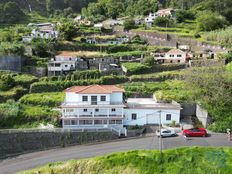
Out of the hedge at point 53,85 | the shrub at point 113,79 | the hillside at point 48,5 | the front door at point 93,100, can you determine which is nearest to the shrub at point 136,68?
the shrub at point 113,79

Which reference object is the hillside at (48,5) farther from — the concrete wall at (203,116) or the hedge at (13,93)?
the concrete wall at (203,116)

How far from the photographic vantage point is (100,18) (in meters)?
72.6

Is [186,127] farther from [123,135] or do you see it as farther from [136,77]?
[136,77]

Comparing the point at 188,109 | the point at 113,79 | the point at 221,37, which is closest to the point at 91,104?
the point at 113,79

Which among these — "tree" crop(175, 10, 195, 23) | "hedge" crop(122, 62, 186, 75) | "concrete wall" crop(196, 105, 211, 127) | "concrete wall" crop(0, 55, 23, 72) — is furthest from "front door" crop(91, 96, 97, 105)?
"tree" crop(175, 10, 195, 23)

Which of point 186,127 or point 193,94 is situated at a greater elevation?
point 193,94

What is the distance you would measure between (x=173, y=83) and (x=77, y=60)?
1234 cm

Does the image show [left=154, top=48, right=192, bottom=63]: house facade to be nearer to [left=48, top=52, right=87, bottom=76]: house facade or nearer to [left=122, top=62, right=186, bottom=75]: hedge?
[left=122, top=62, right=186, bottom=75]: hedge

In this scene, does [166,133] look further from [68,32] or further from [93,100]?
[68,32]

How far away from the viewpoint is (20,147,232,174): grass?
24.7m

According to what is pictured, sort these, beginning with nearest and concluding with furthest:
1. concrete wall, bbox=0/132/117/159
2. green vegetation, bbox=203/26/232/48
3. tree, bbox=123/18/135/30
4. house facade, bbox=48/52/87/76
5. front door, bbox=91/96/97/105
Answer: concrete wall, bbox=0/132/117/159, front door, bbox=91/96/97/105, house facade, bbox=48/52/87/76, green vegetation, bbox=203/26/232/48, tree, bbox=123/18/135/30

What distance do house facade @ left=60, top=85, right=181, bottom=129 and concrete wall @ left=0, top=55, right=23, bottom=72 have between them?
1221 centimetres

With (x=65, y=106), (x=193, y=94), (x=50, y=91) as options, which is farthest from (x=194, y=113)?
(x=50, y=91)

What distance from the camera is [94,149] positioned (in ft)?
92.9
